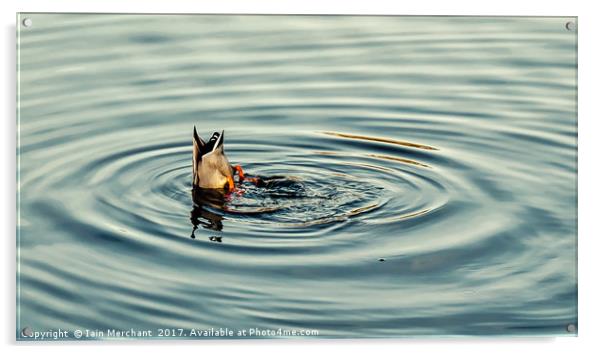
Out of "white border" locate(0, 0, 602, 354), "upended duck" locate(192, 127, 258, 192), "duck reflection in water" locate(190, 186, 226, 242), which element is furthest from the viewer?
"upended duck" locate(192, 127, 258, 192)

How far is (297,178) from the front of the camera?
10078 millimetres

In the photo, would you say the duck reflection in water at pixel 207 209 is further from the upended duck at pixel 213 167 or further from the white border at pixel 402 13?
the white border at pixel 402 13

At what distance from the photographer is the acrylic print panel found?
866 centimetres

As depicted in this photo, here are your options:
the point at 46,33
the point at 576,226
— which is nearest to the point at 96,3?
the point at 46,33

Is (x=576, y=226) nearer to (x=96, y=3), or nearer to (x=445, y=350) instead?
(x=445, y=350)

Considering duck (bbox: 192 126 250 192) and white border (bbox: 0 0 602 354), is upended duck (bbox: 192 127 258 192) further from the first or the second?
white border (bbox: 0 0 602 354)

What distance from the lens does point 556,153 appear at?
9164 millimetres

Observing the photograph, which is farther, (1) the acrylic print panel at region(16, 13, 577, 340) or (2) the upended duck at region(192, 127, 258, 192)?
(2) the upended duck at region(192, 127, 258, 192)

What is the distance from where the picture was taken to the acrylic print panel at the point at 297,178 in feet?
28.4

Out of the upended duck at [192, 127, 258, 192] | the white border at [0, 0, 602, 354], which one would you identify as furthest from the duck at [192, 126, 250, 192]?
the white border at [0, 0, 602, 354]

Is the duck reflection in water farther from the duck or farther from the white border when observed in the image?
the white border

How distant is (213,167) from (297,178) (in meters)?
0.65

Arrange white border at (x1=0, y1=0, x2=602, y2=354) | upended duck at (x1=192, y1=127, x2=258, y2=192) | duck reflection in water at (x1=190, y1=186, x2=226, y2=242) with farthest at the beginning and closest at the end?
upended duck at (x1=192, y1=127, x2=258, y2=192) < duck reflection in water at (x1=190, y1=186, x2=226, y2=242) < white border at (x1=0, y1=0, x2=602, y2=354)

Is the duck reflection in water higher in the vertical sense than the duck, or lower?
lower
